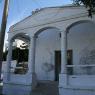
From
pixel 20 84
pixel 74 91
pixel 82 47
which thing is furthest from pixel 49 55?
pixel 74 91

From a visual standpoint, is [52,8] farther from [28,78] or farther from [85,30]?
[28,78]

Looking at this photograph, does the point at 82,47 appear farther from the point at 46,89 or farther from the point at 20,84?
the point at 20,84

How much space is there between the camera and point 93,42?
16062mm

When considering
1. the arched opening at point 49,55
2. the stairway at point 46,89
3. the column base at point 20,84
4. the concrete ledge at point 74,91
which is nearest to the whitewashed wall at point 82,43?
the arched opening at point 49,55

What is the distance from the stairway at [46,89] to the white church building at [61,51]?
36 cm

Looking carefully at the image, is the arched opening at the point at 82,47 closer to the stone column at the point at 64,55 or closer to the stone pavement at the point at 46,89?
the stone pavement at the point at 46,89

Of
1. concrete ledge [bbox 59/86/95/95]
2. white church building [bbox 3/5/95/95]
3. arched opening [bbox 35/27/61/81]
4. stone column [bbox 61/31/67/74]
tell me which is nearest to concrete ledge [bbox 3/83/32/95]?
white church building [bbox 3/5/95/95]

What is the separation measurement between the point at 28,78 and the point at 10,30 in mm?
4305

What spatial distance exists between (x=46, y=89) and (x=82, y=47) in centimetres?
378

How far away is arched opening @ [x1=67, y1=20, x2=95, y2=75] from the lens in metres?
16.1

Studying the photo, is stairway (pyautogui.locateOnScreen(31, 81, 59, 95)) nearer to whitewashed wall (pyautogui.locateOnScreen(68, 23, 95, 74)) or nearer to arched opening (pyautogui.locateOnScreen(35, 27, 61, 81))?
arched opening (pyautogui.locateOnScreen(35, 27, 61, 81))

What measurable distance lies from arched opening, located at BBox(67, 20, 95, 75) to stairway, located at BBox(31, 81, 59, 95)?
55.6 inches

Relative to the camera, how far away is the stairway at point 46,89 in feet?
49.6

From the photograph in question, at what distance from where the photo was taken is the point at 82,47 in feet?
54.4
